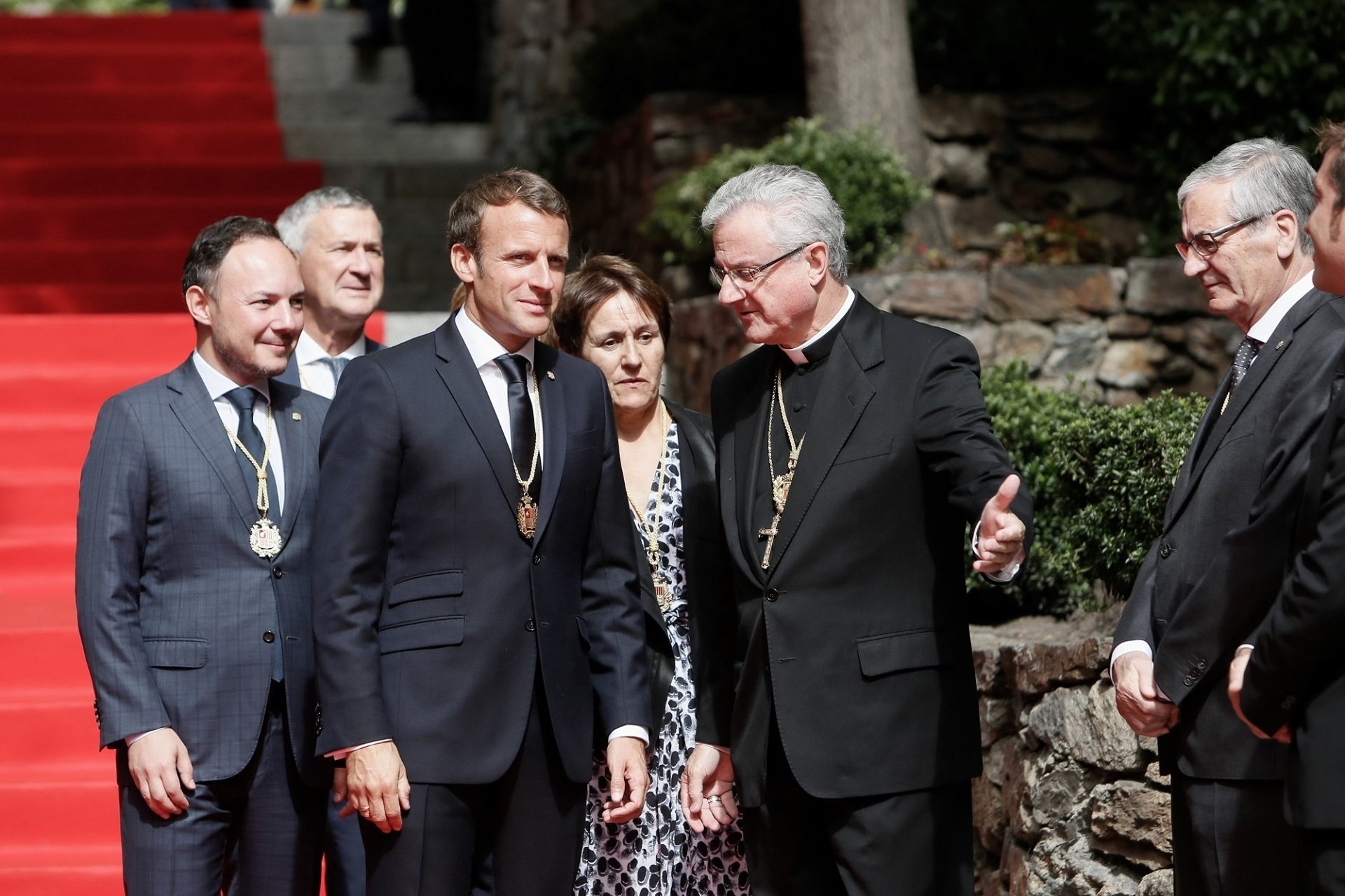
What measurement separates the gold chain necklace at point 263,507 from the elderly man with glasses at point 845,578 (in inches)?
39.5

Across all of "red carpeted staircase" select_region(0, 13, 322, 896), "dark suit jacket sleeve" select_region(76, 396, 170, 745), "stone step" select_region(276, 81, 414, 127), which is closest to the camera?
"dark suit jacket sleeve" select_region(76, 396, 170, 745)

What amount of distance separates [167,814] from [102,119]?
8337 mm

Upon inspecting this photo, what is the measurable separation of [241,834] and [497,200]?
1.48 m

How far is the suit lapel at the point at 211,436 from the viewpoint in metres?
3.29

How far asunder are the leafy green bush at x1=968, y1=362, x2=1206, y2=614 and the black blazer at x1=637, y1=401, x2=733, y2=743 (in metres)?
0.94

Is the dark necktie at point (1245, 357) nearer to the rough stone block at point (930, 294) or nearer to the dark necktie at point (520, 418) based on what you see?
the dark necktie at point (520, 418)

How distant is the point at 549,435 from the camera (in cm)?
318

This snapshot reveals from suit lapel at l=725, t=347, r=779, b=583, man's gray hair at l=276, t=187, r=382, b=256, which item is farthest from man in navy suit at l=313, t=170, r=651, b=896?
man's gray hair at l=276, t=187, r=382, b=256

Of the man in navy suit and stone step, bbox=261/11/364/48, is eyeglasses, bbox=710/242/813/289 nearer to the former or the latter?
the man in navy suit

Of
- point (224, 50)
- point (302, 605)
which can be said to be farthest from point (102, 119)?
point (302, 605)

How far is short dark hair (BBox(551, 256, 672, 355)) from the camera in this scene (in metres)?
3.84

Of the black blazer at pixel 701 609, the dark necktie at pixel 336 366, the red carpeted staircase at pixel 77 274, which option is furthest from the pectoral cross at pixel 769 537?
the red carpeted staircase at pixel 77 274

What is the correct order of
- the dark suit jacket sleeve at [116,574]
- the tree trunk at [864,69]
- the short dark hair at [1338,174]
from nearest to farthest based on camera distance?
the short dark hair at [1338,174]
the dark suit jacket sleeve at [116,574]
the tree trunk at [864,69]

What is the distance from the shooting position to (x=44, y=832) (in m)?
4.79
